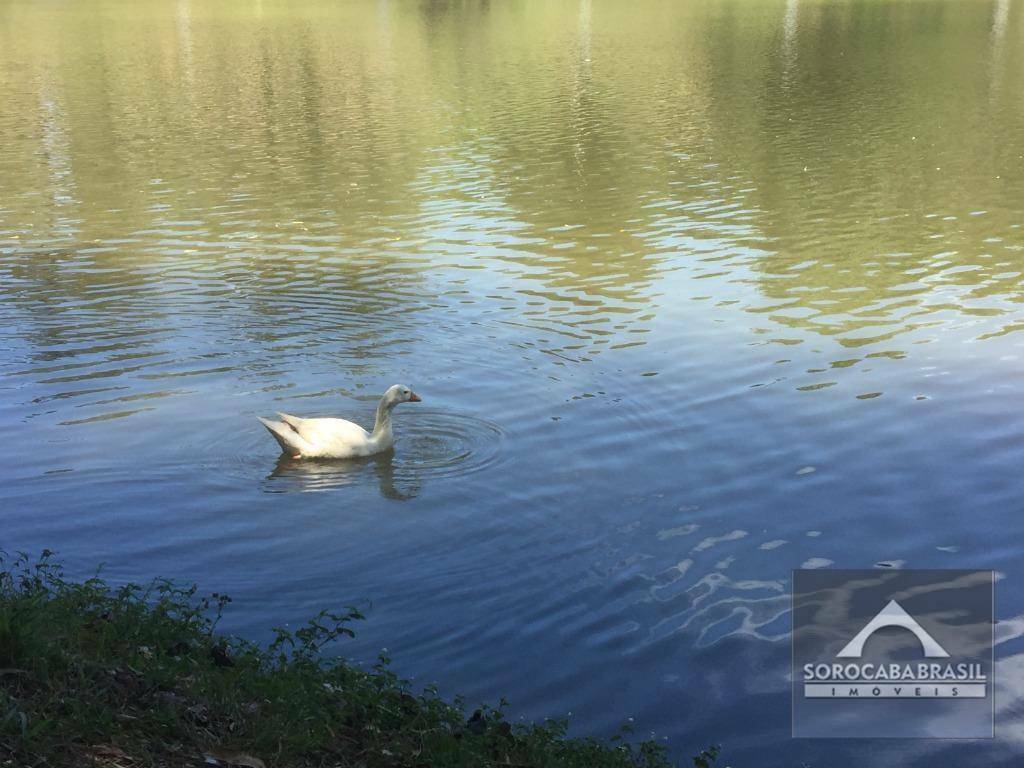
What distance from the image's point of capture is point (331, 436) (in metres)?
13.5

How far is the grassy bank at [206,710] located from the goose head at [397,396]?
5.49m

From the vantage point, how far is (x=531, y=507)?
40.2ft

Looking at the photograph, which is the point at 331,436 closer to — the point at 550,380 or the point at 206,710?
the point at 550,380

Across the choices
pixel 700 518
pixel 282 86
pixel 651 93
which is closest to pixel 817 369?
pixel 700 518

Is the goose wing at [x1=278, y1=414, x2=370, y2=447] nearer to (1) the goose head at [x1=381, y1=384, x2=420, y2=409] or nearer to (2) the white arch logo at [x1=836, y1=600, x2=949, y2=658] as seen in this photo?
(1) the goose head at [x1=381, y1=384, x2=420, y2=409]

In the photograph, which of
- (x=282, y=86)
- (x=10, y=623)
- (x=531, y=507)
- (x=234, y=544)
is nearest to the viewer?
(x=10, y=623)

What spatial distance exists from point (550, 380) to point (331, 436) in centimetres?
377

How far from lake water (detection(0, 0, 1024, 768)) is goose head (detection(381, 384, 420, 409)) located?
49 cm

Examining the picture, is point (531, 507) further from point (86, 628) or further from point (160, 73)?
point (160, 73)

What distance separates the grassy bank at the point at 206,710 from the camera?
21.7ft

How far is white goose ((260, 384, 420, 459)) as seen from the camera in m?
13.3

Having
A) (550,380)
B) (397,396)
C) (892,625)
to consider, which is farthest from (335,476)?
(892,625)

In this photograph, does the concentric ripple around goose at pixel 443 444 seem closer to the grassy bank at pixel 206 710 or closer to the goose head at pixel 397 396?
the goose head at pixel 397 396

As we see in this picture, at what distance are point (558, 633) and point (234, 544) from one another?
3.47 m
